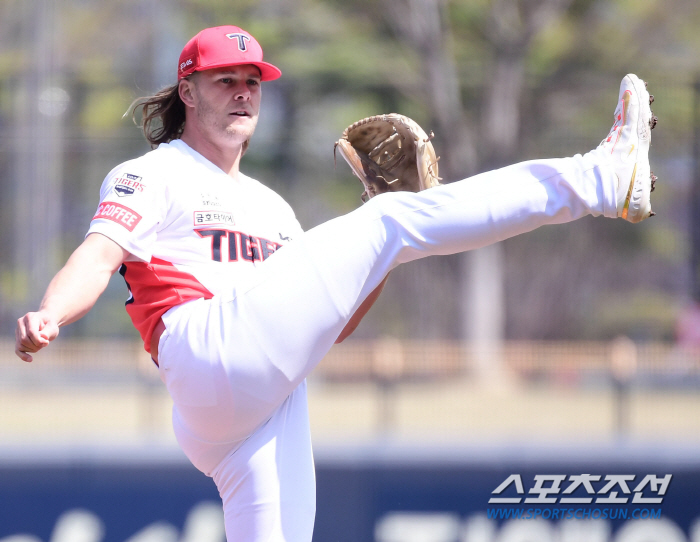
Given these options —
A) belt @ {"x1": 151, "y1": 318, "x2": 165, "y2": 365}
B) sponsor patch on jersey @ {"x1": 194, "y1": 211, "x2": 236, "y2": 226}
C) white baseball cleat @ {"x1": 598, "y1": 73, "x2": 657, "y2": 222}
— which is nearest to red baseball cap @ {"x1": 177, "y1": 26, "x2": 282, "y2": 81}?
sponsor patch on jersey @ {"x1": 194, "y1": 211, "x2": 236, "y2": 226}

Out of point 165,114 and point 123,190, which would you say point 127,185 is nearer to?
point 123,190

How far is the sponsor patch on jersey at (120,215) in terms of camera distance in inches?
91.7

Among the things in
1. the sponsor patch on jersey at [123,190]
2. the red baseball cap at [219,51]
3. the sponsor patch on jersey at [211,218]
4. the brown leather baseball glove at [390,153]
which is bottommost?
the sponsor patch on jersey at [211,218]

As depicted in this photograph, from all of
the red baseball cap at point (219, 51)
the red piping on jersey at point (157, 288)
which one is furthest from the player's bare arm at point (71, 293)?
the red baseball cap at point (219, 51)

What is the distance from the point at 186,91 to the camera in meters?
2.71

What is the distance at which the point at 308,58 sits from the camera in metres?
17.9

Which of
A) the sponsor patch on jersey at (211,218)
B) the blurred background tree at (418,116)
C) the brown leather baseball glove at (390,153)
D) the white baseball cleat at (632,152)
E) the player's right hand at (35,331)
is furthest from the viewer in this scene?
the blurred background tree at (418,116)

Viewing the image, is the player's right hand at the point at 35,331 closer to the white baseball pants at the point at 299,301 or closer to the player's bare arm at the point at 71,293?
the player's bare arm at the point at 71,293

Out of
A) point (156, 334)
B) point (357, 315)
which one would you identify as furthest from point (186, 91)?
point (357, 315)

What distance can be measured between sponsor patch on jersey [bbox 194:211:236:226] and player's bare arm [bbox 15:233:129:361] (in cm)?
23

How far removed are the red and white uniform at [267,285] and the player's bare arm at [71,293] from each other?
5cm

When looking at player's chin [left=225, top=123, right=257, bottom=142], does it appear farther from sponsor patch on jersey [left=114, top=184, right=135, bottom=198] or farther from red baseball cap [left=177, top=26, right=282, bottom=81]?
sponsor patch on jersey [left=114, top=184, right=135, bottom=198]

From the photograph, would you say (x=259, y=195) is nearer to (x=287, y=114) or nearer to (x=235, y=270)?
(x=235, y=270)

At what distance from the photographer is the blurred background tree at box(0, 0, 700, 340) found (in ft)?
45.6
